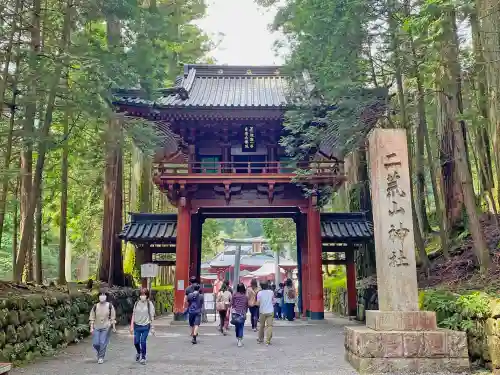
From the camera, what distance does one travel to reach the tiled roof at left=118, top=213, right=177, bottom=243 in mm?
16969

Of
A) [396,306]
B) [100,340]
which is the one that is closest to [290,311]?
[100,340]

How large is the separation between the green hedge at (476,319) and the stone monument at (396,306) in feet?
1.22

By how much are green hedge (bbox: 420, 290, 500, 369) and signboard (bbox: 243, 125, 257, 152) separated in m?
9.44

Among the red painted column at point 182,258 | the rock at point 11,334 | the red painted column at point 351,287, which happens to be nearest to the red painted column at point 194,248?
the red painted column at point 182,258

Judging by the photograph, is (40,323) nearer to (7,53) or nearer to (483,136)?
(7,53)

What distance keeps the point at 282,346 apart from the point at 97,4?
8.60m

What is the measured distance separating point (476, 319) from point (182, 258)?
1031 centimetres

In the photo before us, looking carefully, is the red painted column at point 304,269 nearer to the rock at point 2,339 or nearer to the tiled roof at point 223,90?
the tiled roof at point 223,90

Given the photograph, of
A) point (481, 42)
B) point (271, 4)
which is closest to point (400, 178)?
point (481, 42)

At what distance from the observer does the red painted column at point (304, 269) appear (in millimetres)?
16848

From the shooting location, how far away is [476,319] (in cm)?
721

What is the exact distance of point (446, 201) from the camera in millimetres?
13312

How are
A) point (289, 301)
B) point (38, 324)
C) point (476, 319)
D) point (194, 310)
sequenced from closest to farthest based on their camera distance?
point (476, 319) → point (38, 324) → point (194, 310) → point (289, 301)

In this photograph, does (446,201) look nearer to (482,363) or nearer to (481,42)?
(481,42)
